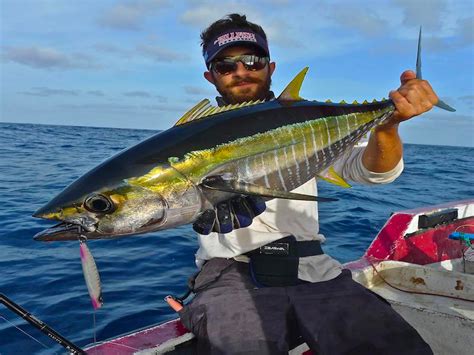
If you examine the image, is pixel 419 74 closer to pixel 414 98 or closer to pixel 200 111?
pixel 414 98

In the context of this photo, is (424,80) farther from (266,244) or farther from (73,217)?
(73,217)

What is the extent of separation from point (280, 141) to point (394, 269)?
132 inches

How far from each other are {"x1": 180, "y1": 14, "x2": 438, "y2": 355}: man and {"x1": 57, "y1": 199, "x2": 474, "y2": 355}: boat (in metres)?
0.38

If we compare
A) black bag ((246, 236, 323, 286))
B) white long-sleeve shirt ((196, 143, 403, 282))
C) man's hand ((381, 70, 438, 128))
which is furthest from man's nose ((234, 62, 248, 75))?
black bag ((246, 236, 323, 286))

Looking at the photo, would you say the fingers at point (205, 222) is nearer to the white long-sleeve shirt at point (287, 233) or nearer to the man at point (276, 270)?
the man at point (276, 270)

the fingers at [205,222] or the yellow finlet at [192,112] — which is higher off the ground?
the yellow finlet at [192,112]

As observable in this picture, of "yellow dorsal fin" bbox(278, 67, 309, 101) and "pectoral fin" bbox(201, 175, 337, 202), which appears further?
"yellow dorsal fin" bbox(278, 67, 309, 101)

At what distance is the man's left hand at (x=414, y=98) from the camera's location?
3396mm

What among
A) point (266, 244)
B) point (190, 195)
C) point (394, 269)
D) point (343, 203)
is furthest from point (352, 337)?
point (343, 203)

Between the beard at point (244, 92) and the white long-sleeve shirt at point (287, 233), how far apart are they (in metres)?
0.95

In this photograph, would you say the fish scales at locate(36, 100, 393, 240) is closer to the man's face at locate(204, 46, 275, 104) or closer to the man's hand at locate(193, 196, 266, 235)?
the man's hand at locate(193, 196, 266, 235)

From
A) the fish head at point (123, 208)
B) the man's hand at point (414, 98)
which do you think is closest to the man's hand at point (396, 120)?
the man's hand at point (414, 98)

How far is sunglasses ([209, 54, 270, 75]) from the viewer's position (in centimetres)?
404

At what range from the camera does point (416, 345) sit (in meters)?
3.11
